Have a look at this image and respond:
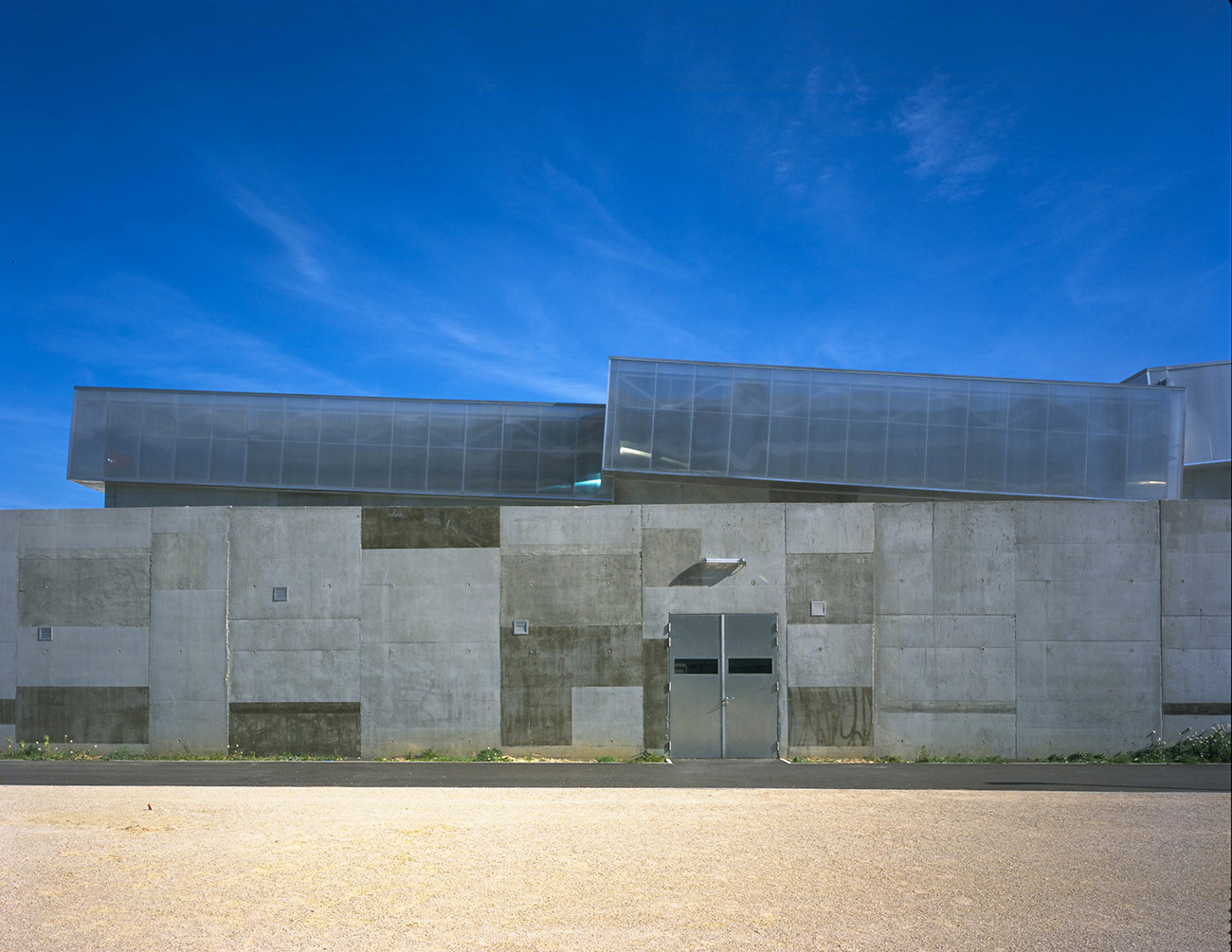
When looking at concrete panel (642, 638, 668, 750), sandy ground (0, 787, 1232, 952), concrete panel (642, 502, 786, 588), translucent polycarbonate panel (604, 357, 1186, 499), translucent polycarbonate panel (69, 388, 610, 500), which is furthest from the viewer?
translucent polycarbonate panel (69, 388, 610, 500)

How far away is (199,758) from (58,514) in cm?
492

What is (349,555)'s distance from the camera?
1405cm

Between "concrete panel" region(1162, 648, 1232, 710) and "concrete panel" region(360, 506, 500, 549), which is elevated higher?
"concrete panel" region(360, 506, 500, 549)

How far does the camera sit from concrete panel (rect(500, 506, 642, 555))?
45.4 ft

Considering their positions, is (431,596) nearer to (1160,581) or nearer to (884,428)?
(884,428)

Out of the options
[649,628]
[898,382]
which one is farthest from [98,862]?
[898,382]

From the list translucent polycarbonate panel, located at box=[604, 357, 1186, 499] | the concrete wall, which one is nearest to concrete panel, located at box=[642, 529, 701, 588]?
the concrete wall

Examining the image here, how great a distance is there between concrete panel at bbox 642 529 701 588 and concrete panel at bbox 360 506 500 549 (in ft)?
8.38

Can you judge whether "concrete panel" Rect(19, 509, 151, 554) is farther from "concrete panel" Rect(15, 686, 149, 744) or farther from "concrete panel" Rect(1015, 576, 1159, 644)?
"concrete panel" Rect(1015, 576, 1159, 644)

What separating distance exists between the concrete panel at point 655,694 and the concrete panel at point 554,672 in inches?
5.5

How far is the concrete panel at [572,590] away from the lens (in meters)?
13.8

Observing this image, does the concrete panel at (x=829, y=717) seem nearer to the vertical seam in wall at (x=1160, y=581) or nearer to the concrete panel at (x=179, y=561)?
the vertical seam in wall at (x=1160, y=581)

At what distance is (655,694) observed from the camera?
1356 cm

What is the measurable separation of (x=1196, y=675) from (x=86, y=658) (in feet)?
60.4
